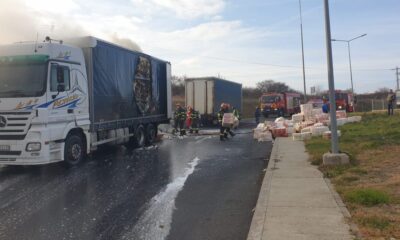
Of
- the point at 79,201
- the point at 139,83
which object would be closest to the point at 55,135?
the point at 79,201

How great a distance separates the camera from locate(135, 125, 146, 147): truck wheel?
1659cm

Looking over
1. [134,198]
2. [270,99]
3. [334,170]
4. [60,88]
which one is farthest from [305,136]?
[270,99]

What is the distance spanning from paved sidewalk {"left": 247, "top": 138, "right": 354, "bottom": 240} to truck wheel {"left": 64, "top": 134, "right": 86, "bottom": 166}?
4.96m

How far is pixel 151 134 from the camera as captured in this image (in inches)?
720

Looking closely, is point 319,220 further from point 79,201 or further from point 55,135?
point 55,135

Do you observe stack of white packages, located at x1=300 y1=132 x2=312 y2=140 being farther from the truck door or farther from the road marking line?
the road marking line

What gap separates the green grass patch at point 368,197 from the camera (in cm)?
687

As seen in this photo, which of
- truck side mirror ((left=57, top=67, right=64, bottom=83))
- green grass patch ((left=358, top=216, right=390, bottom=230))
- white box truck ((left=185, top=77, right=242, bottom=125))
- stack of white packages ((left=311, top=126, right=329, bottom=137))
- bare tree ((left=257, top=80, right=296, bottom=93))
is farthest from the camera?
bare tree ((left=257, top=80, right=296, bottom=93))

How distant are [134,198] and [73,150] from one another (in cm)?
429

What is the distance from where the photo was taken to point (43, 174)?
36.1ft

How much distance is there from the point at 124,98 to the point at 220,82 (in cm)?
1732

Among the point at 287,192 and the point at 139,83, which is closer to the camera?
the point at 287,192

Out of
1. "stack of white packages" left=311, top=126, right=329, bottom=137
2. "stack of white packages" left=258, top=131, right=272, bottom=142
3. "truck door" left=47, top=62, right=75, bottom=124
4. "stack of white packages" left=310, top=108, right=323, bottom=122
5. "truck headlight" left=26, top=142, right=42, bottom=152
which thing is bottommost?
"stack of white packages" left=258, top=131, right=272, bottom=142

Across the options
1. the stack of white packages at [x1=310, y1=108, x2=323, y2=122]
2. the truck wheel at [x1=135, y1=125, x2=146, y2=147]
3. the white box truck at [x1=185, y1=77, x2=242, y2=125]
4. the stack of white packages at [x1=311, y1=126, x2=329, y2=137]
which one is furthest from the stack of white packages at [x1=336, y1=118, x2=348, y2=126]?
the truck wheel at [x1=135, y1=125, x2=146, y2=147]
